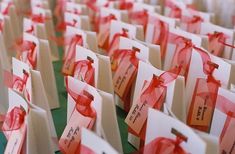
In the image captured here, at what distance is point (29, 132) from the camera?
38.9 inches

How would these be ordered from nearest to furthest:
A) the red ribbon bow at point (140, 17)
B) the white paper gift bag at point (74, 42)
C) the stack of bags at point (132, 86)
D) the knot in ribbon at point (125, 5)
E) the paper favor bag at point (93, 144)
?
the paper favor bag at point (93, 144), the stack of bags at point (132, 86), the white paper gift bag at point (74, 42), the red ribbon bow at point (140, 17), the knot in ribbon at point (125, 5)

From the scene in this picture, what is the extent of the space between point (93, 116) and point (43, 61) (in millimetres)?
625

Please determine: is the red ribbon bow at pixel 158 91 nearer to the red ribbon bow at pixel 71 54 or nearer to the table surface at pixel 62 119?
the table surface at pixel 62 119

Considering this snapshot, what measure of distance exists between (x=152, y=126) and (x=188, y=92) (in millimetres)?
400

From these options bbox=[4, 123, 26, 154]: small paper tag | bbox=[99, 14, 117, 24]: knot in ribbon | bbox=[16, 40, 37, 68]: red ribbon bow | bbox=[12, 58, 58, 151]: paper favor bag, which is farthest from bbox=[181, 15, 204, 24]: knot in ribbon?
bbox=[4, 123, 26, 154]: small paper tag

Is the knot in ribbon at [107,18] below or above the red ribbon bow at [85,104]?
above

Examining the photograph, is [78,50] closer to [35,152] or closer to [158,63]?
[158,63]

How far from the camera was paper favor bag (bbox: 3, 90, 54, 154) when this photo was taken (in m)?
0.98

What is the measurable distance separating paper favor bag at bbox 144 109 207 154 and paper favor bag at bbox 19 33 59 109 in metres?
0.70

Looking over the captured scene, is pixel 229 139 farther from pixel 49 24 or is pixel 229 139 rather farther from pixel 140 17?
pixel 49 24

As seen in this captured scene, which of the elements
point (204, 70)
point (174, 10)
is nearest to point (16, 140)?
point (204, 70)

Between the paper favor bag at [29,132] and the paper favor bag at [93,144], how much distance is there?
21 centimetres

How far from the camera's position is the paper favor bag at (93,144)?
768 millimetres

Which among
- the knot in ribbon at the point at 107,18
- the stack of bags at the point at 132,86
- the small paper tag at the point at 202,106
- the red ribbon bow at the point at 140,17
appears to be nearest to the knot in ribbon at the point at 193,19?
the stack of bags at the point at 132,86
